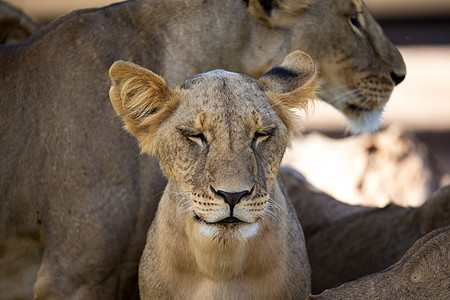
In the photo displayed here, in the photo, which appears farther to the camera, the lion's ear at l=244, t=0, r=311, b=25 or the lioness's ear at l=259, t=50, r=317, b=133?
the lion's ear at l=244, t=0, r=311, b=25

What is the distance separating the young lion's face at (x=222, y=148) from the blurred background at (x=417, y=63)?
5.41 metres

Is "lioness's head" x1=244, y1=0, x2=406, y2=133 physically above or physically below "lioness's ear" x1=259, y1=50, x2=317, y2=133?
below

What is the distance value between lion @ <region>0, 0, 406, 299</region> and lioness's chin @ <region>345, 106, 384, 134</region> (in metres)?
0.13

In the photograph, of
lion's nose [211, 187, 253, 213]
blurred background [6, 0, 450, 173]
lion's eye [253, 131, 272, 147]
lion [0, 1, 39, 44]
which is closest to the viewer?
lion's nose [211, 187, 253, 213]

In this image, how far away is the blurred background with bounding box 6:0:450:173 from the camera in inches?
330

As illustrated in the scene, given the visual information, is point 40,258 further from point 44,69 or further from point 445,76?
point 445,76

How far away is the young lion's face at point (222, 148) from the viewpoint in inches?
106

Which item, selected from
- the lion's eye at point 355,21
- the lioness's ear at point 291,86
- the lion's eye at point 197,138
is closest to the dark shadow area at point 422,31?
the lion's eye at point 355,21

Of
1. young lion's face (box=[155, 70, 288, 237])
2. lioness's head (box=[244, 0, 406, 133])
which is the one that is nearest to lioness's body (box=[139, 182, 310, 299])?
young lion's face (box=[155, 70, 288, 237])

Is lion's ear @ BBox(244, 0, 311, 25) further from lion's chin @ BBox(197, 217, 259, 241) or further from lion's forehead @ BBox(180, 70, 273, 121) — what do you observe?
lion's chin @ BBox(197, 217, 259, 241)

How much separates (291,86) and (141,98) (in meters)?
0.55

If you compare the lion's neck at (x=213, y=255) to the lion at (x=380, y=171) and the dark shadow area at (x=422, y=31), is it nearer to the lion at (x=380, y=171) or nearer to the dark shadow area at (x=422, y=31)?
the lion at (x=380, y=171)

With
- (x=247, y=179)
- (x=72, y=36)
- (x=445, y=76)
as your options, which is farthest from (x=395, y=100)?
(x=247, y=179)

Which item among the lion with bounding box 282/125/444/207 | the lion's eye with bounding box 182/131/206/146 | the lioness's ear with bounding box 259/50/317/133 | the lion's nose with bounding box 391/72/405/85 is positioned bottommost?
the lion with bounding box 282/125/444/207
